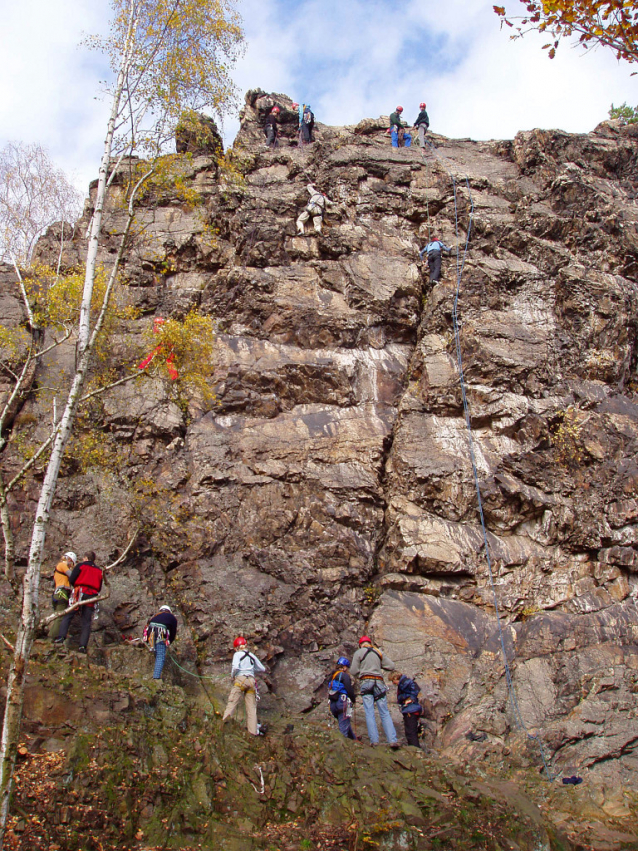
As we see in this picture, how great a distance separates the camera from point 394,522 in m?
15.0

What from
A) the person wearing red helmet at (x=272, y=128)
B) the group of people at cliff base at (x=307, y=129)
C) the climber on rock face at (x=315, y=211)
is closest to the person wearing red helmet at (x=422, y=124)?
the group of people at cliff base at (x=307, y=129)

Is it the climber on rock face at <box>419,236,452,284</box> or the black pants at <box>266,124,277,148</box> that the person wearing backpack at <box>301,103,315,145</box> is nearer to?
the black pants at <box>266,124,277,148</box>

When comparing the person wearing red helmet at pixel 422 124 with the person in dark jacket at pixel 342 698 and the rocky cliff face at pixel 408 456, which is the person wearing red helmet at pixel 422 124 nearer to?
the rocky cliff face at pixel 408 456

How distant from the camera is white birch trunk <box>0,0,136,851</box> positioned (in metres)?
7.19

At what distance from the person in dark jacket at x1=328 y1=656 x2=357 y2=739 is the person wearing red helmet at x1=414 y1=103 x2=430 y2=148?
76.9 feet

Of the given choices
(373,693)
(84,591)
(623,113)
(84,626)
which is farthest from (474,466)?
(623,113)

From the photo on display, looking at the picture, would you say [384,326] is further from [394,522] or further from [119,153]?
[119,153]

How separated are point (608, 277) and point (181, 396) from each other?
46.3ft

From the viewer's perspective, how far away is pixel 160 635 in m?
11.6

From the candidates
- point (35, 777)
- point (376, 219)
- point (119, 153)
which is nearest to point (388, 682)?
point (35, 777)

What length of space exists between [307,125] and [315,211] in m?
8.06

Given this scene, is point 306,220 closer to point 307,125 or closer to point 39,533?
point 307,125

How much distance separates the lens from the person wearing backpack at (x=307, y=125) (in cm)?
2588

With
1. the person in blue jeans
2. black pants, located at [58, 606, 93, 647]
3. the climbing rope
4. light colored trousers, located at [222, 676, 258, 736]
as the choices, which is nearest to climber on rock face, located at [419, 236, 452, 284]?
the climbing rope
